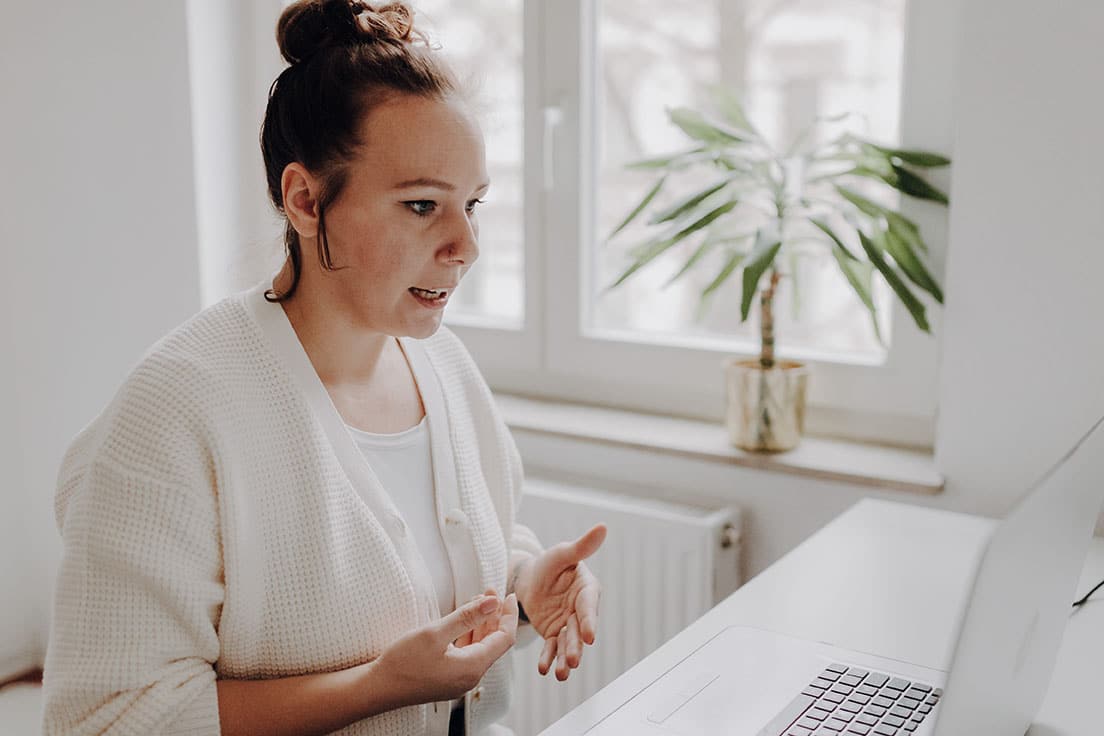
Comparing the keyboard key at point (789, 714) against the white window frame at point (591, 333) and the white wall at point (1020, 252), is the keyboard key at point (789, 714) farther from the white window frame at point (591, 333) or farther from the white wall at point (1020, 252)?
the white window frame at point (591, 333)

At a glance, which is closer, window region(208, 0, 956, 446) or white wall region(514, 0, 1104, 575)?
white wall region(514, 0, 1104, 575)

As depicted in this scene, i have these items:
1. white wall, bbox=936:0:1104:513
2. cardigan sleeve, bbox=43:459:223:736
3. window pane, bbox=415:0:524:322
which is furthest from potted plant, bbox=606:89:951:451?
cardigan sleeve, bbox=43:459:223:736

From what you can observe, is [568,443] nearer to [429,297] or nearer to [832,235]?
[832,235]

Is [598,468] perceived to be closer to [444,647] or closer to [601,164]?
[601,164]

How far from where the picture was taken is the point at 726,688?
1.07 m

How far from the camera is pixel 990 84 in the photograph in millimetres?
1542

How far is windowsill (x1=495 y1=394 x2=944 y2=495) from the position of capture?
174 cm

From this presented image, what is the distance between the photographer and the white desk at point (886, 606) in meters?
1.07

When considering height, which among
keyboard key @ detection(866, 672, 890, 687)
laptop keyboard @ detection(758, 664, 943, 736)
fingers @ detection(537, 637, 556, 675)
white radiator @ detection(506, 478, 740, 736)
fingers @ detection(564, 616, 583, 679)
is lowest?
white radiator @ detection(506, 478, 740, 736)

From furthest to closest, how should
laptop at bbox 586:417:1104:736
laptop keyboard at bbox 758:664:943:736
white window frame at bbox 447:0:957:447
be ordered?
white window frame at bbox 447:0:957:447 < laptop keyboard at bbox 758:664:943:736 < laptop at bbox 586:417:1104:736

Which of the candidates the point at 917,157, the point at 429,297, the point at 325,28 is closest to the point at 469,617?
the point at 429,297

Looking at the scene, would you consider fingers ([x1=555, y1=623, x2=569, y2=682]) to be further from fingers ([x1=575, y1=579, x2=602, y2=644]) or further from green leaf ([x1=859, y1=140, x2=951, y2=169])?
green leaf ([x1=859, y1=140, x2=951, y2=169])

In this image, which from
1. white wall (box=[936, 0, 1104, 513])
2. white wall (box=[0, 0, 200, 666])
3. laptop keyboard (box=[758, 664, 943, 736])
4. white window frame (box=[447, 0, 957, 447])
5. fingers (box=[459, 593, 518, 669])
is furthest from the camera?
white wall (box=[0, 0, 200, 666])

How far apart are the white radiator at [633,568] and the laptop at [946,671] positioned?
0.60 meters
